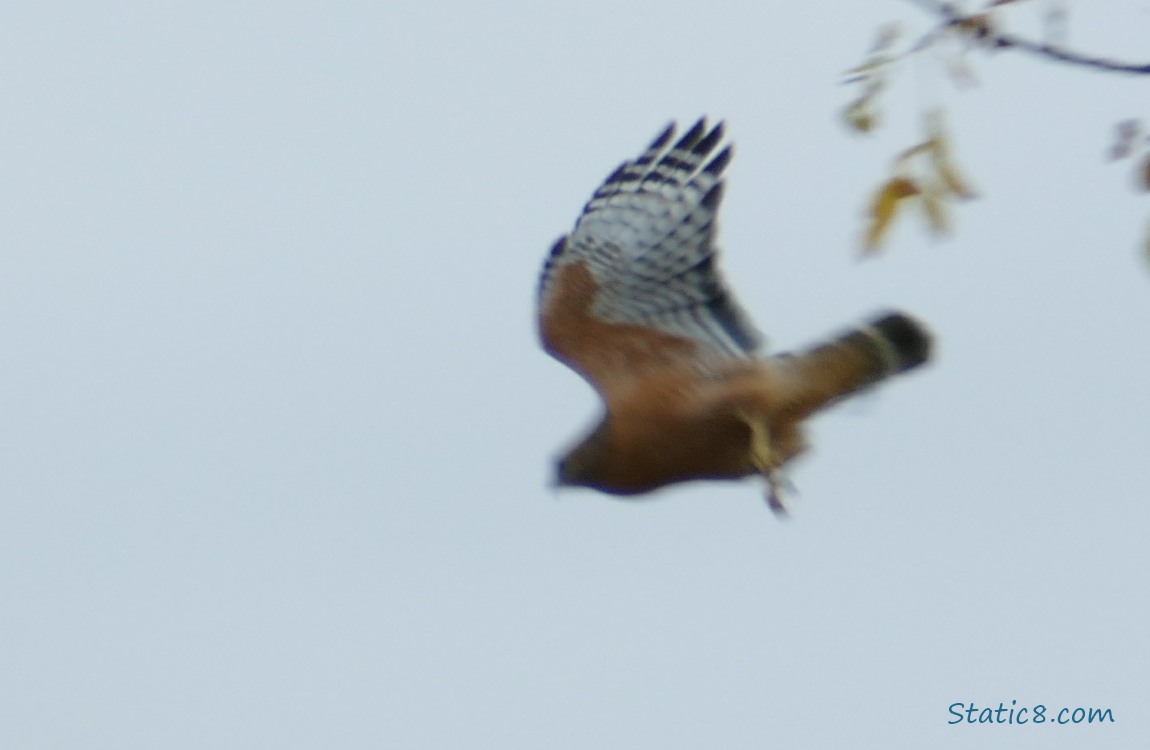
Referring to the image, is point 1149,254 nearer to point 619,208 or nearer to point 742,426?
point 742,426

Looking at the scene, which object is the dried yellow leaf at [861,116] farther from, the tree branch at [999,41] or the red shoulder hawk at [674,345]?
the red shoulder hawk at [674,345]

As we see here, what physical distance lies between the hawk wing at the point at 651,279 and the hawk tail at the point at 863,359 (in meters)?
0.27

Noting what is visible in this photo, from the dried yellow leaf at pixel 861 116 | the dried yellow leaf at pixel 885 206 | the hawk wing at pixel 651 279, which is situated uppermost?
the hawk wing at pixel 651 279

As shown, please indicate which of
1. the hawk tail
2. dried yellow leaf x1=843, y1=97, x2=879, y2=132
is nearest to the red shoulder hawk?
the hawk tail

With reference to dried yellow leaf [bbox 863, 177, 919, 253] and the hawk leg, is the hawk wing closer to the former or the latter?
the hawk leg

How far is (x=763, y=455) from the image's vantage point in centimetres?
613

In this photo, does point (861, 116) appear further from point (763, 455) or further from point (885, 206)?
point (763, 455)

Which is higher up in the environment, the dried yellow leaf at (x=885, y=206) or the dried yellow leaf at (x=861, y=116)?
the dried yellow leaf at (x=861, y=116)

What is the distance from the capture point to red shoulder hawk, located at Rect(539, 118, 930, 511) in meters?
6.27

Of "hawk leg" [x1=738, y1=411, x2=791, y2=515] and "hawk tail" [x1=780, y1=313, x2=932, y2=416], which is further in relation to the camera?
"hawk tail" [x1=780, y1=313, x2=932, y2=416]

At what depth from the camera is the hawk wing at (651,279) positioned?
649 cm

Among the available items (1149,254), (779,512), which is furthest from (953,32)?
(779,512)

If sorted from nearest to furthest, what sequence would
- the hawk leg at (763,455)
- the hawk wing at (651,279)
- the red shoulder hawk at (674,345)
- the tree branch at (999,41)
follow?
the tree branch at (999,41) → the hawk leg at (763,455) → the red shoulder hawk at (674,345) → the hawk wing at (651,279)

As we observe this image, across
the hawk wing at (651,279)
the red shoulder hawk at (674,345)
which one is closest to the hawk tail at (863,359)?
the red shoulder hawk at (674,345)
